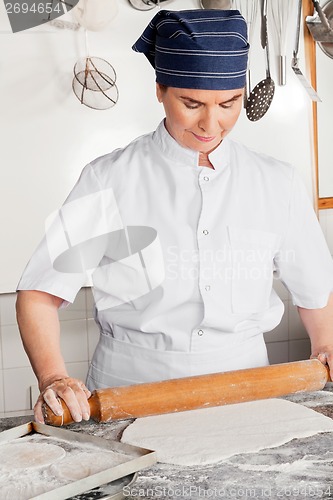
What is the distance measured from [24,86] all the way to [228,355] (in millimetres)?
1546

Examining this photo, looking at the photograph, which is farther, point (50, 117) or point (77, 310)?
Answer: point (77, 310)

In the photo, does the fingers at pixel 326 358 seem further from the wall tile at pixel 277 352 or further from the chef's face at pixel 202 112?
the wall tile at pixel 277 352

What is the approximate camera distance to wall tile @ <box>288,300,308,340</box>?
318 cm

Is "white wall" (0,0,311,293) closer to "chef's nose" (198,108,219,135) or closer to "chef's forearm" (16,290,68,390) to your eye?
"chef's forearm" (16,290,68,390)

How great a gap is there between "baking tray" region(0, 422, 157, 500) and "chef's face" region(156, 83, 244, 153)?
664 millimetres

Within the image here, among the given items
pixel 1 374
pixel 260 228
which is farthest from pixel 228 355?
pixel 1 374

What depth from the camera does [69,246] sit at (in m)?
1.59

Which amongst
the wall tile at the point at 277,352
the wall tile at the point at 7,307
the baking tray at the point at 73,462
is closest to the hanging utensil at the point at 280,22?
the wall tile at the point at 277,352

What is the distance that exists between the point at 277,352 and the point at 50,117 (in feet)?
4.33

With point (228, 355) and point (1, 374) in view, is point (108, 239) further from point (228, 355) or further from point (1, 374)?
point (1, 374)

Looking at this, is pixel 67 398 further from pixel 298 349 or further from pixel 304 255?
pixel 298 349

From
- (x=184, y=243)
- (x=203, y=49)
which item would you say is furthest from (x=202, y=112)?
(x=184, y=243)

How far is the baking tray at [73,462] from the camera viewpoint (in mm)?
1037

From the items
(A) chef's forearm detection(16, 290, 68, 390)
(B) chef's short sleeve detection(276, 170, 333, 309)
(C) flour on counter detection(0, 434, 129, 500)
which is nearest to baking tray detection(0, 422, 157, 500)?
(C) flour on counter detection(0, 434, 129, 500)
